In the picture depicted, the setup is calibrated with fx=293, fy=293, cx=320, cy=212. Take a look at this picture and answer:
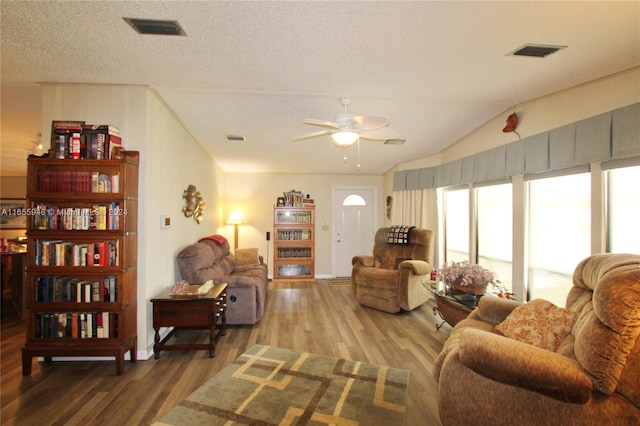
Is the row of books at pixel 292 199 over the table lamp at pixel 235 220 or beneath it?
over

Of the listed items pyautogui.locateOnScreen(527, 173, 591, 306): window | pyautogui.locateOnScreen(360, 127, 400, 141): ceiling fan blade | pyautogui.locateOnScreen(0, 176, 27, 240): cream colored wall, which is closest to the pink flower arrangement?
pyautogui.locateOnScreen(527, 173, 591, 306): window

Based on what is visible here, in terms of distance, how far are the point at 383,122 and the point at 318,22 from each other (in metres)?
1.05

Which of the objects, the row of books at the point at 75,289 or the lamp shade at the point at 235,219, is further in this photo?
the lamp shade at the point at 235,219

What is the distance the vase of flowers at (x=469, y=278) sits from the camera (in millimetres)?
3020

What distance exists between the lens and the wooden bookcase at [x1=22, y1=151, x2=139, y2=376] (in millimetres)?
2494

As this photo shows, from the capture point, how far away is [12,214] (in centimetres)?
620

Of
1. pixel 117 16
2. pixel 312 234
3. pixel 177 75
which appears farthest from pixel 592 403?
pixel 312 234

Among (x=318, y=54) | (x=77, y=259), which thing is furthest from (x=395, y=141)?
(x=77, y=259)

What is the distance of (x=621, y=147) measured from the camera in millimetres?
2199

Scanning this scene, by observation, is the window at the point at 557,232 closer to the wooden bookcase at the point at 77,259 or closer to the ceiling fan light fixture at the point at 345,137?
the ceiling fan light fixture at the point at 345,137

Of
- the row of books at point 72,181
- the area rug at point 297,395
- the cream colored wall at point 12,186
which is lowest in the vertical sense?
the area rug at point 297,395

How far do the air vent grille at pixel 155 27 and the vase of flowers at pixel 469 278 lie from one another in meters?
3.20

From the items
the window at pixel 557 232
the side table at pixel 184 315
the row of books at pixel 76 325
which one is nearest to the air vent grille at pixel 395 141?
the window at pixel 557 232

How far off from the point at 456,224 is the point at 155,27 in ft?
14.9
